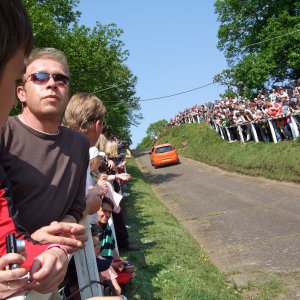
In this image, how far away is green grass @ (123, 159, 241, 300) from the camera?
5.23m

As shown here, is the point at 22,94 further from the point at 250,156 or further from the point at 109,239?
the point at 250,156

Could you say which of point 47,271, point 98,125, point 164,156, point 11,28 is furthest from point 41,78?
point 164,156

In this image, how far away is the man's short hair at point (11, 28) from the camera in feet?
3.27

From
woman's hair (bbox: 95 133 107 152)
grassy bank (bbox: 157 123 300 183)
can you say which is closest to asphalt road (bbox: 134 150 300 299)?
grassy bank (bbox: 157 123 300 183)

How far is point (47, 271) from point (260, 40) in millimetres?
34969

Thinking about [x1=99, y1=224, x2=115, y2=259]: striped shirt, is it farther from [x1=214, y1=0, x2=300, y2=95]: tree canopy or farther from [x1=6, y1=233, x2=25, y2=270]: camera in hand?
[x1=214, y1=0, x2=300, y2=95]: tree canopy

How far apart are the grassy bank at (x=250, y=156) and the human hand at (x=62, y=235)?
13.6 metres

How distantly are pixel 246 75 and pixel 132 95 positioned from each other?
1644 cm

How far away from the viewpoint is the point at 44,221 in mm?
2176

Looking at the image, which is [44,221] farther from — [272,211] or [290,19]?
[290,19]

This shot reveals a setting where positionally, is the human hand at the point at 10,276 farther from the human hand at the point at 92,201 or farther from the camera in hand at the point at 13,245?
the human hand at the point at 92,201

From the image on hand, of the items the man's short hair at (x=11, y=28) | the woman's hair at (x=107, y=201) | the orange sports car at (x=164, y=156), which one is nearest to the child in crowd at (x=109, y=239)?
→ the woman's hair at (x=107, y=201)

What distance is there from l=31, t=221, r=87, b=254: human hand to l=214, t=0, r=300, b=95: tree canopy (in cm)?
3031

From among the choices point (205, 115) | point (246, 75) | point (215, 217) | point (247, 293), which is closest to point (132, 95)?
point (205, 115)
